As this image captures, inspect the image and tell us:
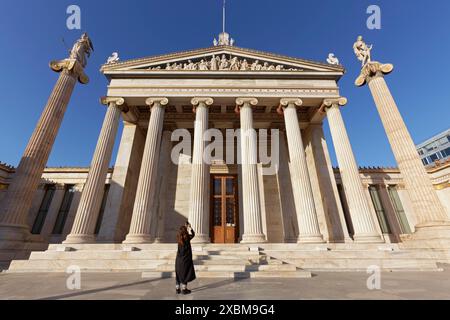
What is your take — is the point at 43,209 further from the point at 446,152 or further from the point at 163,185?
the point at 446,152

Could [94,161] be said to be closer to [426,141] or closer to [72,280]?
[72,280]

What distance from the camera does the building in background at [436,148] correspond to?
2420 inches

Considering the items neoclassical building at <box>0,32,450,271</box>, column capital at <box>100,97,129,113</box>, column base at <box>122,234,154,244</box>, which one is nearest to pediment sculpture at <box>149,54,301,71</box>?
neoclassical building at <box>0,32,450,271</box>

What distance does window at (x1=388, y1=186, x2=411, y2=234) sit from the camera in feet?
75.2

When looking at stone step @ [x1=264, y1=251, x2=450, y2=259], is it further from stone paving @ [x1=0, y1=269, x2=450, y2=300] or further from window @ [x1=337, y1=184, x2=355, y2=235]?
window @ [x1=337, y1=184, x2=355, y2=235]

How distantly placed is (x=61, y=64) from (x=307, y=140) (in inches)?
823

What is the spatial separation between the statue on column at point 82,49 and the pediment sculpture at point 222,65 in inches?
209

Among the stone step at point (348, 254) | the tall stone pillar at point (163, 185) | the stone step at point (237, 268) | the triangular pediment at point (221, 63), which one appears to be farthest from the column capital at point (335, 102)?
the tall stone pillar at point (163, 185)

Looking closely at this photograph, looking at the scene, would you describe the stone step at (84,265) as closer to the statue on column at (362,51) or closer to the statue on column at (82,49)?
the statue on column at (82,49)

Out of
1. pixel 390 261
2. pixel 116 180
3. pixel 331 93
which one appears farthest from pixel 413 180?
pixel 116 180

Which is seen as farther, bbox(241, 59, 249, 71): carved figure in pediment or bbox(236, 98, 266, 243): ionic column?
bbox(241, 59, 249, 71): carved figure in pediment

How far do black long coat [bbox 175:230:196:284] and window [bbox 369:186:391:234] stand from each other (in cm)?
2471

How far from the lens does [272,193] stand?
1966 centimetres

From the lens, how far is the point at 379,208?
23.7 metres
